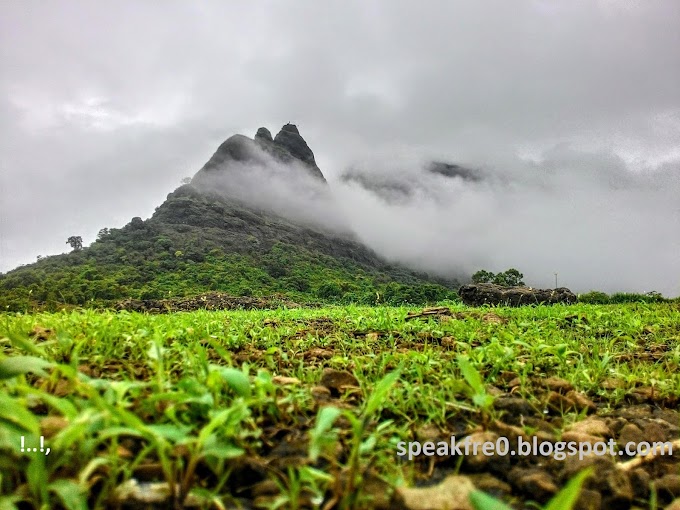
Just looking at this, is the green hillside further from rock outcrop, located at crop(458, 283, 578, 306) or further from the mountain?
rock outcrop, located at crop(458, 283, 578, 306)

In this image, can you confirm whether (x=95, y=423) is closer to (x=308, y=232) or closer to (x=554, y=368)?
(x=554, y=368)

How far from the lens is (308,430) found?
1.40 m

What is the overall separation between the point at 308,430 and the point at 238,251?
4731 centimetres

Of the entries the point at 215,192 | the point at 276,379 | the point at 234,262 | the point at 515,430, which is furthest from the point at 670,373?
the point at 215,192

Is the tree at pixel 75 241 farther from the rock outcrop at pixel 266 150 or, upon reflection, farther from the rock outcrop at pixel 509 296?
the rock outcrop at pixel 509 296

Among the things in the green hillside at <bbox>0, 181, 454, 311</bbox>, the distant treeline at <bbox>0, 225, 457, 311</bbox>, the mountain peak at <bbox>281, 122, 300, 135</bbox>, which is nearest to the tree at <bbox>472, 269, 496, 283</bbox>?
the distant treeline at <bbox>0, 225, 457, 311</bbox>

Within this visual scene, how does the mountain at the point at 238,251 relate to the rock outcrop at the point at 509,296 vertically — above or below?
above

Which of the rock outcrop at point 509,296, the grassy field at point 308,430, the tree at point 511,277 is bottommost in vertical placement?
the grassy field at point 308,430

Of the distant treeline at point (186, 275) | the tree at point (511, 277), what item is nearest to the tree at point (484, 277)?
the tree at point (511, 277)

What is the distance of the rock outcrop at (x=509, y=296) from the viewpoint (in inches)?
492

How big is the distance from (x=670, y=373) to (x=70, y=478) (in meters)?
2.79

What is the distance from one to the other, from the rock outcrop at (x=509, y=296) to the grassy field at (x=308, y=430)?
10813 millimetres

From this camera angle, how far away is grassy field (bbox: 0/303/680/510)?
0.99 metres

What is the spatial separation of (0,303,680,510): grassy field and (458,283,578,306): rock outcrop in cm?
1081
